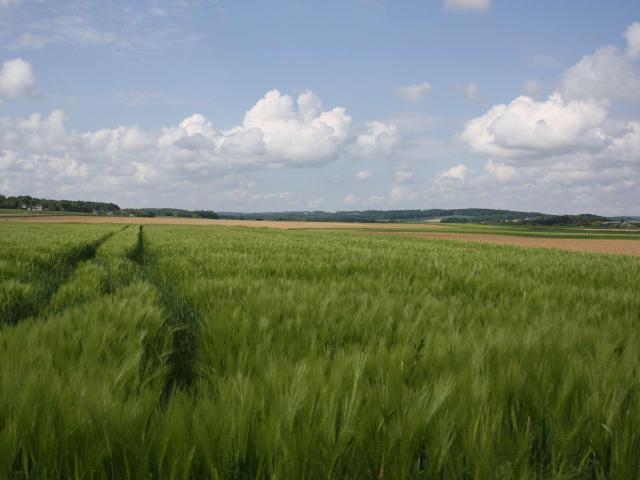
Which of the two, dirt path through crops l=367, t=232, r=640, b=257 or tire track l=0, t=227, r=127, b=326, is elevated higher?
tire track l=0, t=227, r=127, b=326

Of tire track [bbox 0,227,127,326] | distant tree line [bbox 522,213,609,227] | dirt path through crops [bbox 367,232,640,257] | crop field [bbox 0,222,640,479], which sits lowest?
dirt path through crops [bbox 367,232,640,257]

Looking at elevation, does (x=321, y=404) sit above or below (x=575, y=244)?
above

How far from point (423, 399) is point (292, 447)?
1.58ft

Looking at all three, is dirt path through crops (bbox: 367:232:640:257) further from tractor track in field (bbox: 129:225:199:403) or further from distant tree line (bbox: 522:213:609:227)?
distant tree line (bbox: 522:213:609:227)

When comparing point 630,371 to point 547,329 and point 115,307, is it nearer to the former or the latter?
point 547,329

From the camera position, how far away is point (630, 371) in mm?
1543

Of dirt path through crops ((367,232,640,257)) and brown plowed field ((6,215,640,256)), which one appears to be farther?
brown plowed field ((6,215,640,256))

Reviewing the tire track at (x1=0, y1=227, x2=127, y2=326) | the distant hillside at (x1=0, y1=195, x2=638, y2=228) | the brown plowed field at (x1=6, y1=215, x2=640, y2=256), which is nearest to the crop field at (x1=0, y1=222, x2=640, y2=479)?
the tire track at (x1=0, y1=227, x2=127, y2=326)

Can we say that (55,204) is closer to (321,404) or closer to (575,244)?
(575,244)

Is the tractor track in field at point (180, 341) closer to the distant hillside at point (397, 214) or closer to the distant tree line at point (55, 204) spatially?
the distant hillside at point (397, 214)

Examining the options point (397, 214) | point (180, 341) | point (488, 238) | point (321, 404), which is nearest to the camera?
point (321, 404)

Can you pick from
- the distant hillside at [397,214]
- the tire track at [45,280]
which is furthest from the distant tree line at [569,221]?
the tire track at [45,280]

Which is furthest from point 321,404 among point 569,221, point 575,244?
point 569,221

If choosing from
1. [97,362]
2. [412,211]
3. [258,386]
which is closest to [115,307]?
[97,362]
